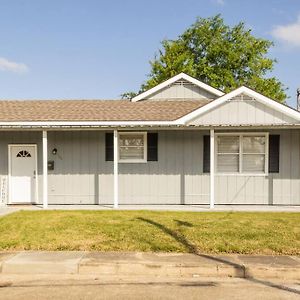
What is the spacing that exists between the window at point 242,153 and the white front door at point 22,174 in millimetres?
6944

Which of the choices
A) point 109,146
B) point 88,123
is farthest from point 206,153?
point 88,123

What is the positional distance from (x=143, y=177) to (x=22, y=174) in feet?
14.9

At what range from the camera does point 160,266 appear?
606 cm

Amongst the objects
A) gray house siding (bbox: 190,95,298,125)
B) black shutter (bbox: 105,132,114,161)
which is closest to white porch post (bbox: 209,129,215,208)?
gray house siding (bbox: 190,95,298,125)

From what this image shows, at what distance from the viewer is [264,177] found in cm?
1273

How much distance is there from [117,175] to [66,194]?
7.42ft

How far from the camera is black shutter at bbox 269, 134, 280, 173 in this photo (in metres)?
12.6

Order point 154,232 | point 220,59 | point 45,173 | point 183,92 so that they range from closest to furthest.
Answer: point 154,232, point 45,173, point 183,92, point 220,59

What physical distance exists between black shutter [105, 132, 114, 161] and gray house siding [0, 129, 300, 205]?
0.16 metres

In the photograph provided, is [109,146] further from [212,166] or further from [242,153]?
[242,153]

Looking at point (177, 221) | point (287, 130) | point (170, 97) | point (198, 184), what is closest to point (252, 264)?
point (177, 221)

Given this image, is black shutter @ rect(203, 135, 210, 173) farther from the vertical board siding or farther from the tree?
the tree

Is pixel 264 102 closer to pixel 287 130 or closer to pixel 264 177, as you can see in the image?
pixel 287 130

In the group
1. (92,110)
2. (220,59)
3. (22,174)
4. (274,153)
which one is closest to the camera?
(274,153)
